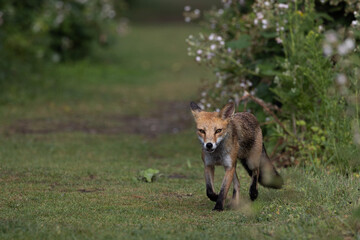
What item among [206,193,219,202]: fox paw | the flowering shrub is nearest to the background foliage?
the flowering shrub

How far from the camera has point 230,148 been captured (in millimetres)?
6852

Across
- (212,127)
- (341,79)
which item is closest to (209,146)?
(212,127)

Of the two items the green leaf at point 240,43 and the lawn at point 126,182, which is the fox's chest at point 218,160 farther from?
the green leaf at point 240,43

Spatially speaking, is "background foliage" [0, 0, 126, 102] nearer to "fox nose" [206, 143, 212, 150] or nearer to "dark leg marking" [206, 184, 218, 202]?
"dark leg marking" [206, 184, 218, 202]

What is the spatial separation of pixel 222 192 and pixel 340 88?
2836 mm

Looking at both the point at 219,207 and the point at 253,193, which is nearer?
the point at 219,207

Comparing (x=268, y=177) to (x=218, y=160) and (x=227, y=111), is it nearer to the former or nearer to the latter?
(x=218, y=160)

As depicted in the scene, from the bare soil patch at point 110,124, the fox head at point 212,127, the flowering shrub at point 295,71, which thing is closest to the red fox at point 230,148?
the fox head at point 212,127

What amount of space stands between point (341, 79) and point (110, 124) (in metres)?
5.22

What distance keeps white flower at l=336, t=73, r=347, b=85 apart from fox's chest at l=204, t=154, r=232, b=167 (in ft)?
7.81

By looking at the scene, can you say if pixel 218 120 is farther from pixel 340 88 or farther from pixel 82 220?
pixel 340 88

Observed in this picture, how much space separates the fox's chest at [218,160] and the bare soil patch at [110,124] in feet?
16.2

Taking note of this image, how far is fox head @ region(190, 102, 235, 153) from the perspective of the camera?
6.47 m

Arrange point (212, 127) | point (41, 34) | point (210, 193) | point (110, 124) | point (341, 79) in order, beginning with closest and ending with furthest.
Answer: point (212, 127) → point (210, 193) → point (341, 79) → point (110, 124) → point (41, 34)
